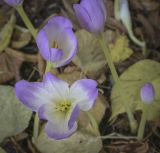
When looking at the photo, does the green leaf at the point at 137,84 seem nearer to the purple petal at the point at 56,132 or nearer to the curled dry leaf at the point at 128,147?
the curled dry leaf at the point at 128,147

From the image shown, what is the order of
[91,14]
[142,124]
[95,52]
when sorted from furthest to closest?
[95,52]
[142,124]
[91,14]

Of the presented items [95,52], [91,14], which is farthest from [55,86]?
[95,52]

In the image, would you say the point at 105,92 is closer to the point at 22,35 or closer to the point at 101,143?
the point at 101,143

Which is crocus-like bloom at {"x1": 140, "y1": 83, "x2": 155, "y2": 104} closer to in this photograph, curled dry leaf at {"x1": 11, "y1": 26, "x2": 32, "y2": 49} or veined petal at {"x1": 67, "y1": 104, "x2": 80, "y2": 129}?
veined petal at {"x1": 67, "y1": 104, "x2": 80, "y2": 129}

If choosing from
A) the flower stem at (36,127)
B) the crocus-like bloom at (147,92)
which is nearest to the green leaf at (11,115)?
the flower stem at (36,127)

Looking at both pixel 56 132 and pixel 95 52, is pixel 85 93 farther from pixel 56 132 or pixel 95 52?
pixel 95 52
